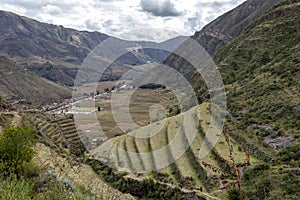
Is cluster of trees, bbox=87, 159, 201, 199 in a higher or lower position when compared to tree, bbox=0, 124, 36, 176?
lower

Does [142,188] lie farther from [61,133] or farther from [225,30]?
[225,30]

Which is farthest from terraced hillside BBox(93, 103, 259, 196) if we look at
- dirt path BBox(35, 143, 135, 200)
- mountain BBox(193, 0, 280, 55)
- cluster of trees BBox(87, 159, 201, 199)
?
mountain BBox(193, 0, 280, 55)

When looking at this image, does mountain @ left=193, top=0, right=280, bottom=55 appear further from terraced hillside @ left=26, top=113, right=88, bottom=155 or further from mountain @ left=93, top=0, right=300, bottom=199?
terraced hillside @ left=26, top=113, right=88, bottom=155

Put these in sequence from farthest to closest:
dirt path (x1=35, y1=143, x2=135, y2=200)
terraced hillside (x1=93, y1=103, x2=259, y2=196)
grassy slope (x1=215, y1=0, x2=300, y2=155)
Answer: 1. grassy slope (x1=215, y1=0, x2=300, y2=155)
2. terraced hillside (x1=93, y1=103, x2=259, y2=196)
3. dirt path (x1=35, y1=143, x2=135, y2=200)

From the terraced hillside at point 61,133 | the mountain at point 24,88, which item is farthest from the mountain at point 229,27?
the terraced hillside at point 61,133

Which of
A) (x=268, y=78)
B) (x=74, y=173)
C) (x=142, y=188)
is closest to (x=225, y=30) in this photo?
(x=268, y=78)

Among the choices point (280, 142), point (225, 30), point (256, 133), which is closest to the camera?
point (280, 142)

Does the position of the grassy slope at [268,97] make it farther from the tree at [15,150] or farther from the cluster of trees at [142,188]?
the tree at [15,150]
